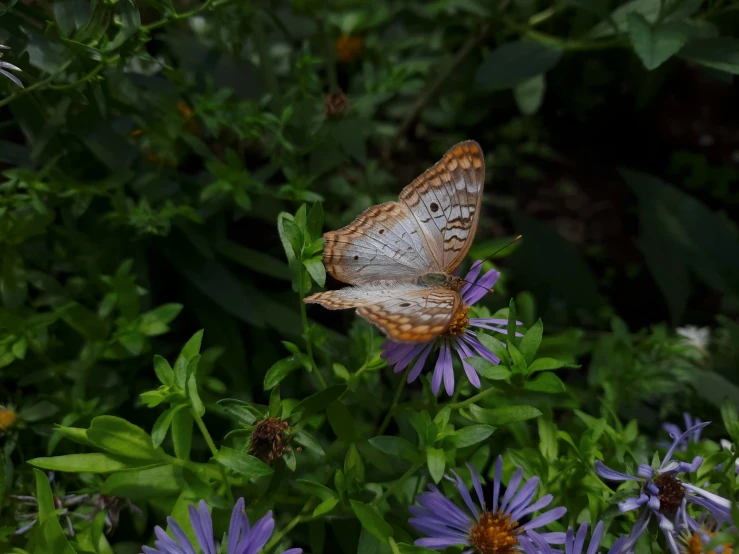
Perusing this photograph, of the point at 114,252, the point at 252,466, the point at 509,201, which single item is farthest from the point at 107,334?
the point at 509,201

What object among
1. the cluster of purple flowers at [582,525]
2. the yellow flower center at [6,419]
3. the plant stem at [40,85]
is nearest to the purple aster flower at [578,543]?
the cluster of purple flowers at [582,525]

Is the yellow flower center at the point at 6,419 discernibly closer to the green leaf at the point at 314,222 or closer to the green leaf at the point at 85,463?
the green leaf at the point at 85,463

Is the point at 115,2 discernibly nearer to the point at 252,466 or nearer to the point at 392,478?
the point at 252,466

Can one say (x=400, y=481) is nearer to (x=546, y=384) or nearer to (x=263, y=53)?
(x=546, y=384)

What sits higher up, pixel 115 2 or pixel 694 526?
pixel 115 2

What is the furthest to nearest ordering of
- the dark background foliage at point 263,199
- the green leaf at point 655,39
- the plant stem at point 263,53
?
the plant stem at point 263,53
the green leaf at point 655,39
the dark background foliage at point 263,199
